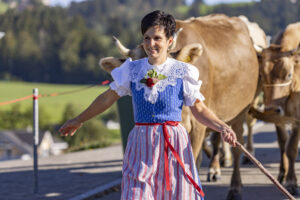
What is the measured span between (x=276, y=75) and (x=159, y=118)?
15.0ft

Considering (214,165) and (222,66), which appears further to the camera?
(214,165)

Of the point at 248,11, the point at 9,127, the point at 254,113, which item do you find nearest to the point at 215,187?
the point at 254,113

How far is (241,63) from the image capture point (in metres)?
8.15

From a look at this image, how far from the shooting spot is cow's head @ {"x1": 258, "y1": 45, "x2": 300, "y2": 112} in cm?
857

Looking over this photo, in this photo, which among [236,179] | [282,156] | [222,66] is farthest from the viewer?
[282,156]

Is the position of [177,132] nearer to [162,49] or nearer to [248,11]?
[162,49]

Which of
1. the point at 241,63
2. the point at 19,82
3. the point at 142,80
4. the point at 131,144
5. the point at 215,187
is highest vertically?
the point at 19,82

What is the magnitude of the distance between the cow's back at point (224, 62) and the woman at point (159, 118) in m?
2.47

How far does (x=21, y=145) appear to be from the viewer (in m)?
82.9

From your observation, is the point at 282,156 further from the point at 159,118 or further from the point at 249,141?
the point at 159,118

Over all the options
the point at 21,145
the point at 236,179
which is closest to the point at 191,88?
the point at 236,179

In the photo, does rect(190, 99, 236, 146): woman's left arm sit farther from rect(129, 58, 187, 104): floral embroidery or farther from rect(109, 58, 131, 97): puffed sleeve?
rect(109, 58, 131, 97): puffed sleeve

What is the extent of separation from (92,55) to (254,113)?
143m

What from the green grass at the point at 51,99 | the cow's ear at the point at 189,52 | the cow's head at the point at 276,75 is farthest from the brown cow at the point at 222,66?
the green grass at the point at 51,99
